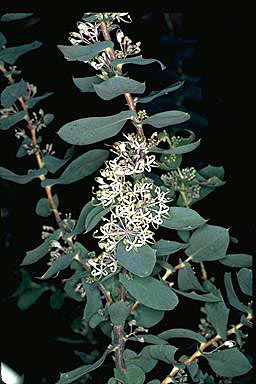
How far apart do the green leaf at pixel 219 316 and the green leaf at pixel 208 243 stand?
0.19 ft

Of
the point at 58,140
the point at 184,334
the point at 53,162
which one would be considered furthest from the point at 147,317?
the point at 58,140

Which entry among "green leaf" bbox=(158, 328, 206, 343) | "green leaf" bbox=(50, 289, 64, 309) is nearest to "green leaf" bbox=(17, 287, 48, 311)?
"green leaf" bbox=(50, 289, 64, 309)

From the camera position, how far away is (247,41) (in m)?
0.71

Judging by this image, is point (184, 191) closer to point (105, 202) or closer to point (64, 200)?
point (105, 202)

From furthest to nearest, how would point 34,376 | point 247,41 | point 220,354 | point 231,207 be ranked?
1. point 34,376
2. point 231,207
3. point 220,354
4. point 247,41

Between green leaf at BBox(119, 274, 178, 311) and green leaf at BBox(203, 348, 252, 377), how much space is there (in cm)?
14

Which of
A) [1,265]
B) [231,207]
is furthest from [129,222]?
[1,265]

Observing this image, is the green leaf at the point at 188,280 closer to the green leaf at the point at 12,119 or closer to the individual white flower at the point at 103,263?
the individual white flower at the point at 103,263

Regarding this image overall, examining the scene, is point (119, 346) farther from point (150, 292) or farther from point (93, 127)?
point (93, 127)

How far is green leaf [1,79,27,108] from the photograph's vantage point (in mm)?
934

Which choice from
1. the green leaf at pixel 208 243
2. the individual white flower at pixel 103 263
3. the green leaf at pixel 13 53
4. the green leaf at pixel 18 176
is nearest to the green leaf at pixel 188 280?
the green leaf at pixel 208 243

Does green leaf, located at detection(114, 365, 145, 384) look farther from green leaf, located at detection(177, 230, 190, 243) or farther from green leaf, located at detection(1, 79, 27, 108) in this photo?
green leaf, located at detection(1, 79, 27, 108)

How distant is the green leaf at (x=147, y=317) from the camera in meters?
0.82

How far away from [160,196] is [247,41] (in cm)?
18
